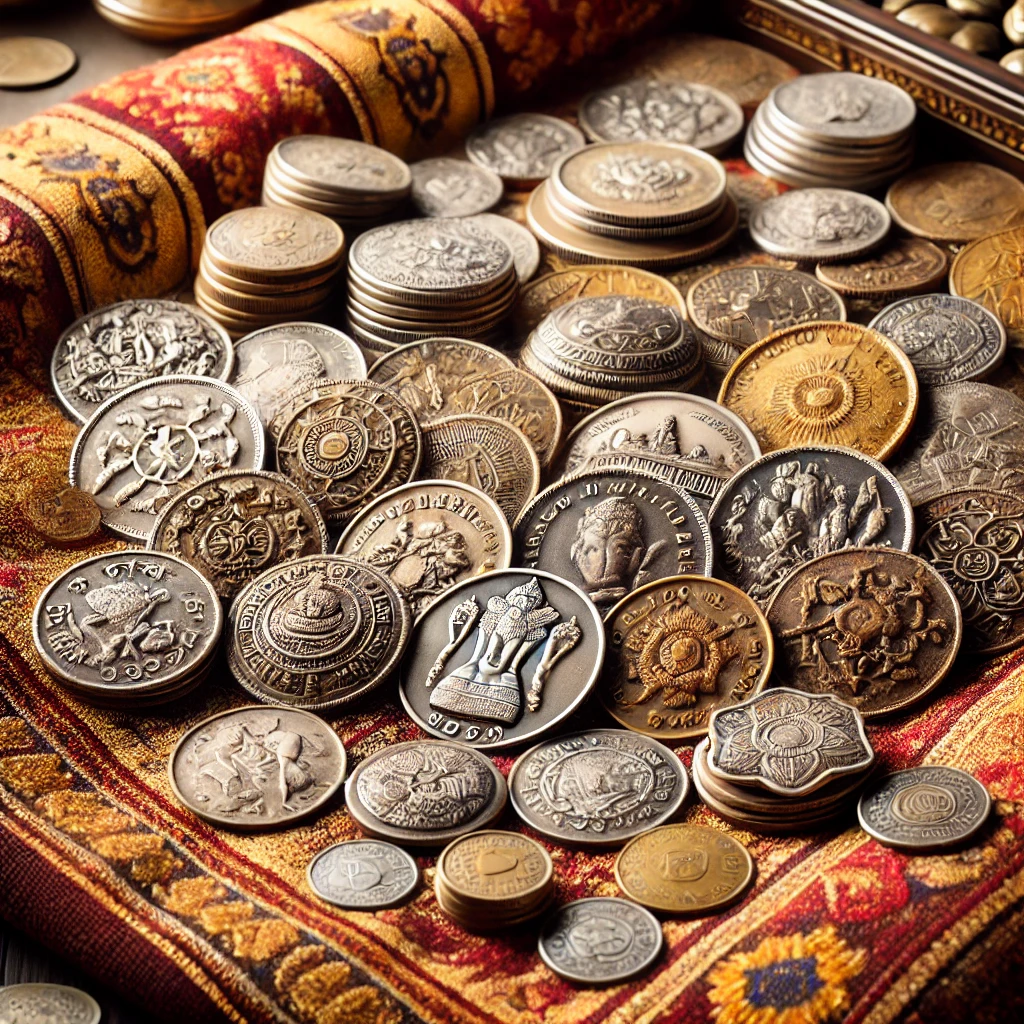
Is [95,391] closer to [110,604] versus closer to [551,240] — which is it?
[110,604]

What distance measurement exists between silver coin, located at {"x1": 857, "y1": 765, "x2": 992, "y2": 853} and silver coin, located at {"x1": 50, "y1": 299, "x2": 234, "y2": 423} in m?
2.08

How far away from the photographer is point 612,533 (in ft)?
11.2

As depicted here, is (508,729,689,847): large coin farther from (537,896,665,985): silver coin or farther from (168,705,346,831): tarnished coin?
(168,705,346,831): tarnished coin

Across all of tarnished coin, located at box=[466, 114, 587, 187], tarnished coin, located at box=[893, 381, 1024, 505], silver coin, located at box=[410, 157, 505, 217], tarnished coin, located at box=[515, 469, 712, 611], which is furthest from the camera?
tarnished coin, located at box=[466, 114, 587, 187]

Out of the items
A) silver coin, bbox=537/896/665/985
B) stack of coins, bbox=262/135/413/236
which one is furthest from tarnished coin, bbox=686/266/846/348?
silver coin, bbox=537/896/665/985

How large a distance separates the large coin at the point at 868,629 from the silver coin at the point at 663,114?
2.01 meters

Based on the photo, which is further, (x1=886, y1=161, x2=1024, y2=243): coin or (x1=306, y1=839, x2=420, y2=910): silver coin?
(x1=886, y1=161, x2=1024, y2=243): coin

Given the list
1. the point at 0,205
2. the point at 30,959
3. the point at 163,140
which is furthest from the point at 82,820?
the point at 163,140

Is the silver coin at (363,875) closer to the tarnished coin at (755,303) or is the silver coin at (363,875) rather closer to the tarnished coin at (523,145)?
the tarnished coin at (755,303)

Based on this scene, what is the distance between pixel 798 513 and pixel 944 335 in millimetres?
873

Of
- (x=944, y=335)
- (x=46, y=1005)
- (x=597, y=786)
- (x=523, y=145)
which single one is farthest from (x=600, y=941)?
(x=523, y=145)

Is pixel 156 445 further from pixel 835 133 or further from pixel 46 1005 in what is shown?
pixel 835 133

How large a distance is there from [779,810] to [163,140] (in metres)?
2.68

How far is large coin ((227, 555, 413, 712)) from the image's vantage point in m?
3.26
